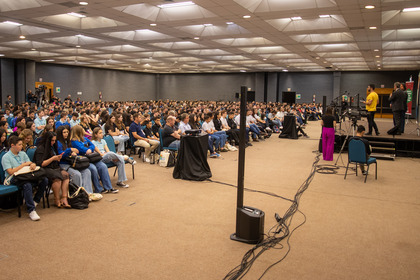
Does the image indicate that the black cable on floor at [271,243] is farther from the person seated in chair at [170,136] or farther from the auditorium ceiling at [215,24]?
the auditorium ceiling at [215,24]

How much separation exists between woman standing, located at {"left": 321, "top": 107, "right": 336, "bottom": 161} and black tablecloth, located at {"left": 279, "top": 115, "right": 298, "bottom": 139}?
4.87m

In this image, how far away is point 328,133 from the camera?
30.5 ft

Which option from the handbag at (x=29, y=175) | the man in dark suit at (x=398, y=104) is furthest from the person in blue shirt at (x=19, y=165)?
the man in dark suit at (x=398, y=104)

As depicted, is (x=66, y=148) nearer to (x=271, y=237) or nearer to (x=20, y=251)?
(x=20, y=251)

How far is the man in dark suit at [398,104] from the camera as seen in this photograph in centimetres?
1045

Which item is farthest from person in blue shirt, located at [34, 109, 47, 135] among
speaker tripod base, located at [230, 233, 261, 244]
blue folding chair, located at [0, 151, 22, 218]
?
speaker tripod base, located at [230, 233, 261, 244]

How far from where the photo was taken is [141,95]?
107ft

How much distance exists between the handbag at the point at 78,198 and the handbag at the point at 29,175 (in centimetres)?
57

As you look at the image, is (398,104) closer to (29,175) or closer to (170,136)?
(170,136)

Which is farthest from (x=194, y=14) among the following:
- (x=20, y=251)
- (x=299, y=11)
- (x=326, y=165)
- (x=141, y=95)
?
(x=141, y=95)

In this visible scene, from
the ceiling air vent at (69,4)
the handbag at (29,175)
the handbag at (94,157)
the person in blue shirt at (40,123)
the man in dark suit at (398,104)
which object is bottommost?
the handbag at (29,175)

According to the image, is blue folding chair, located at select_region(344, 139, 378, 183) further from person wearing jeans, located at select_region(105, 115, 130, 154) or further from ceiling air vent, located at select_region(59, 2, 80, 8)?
ceiling air vent, located at select_region(59, 2, 80, 8)

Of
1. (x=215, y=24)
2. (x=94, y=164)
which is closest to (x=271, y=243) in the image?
(x=94, y=164)

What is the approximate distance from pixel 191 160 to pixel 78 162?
238 centimetres
